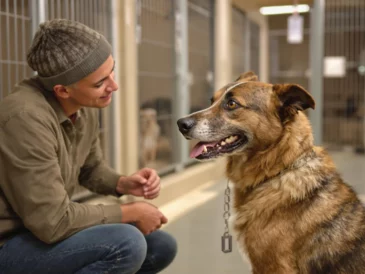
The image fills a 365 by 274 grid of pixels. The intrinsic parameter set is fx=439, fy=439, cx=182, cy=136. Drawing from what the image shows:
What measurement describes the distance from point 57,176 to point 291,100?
86 centimetres

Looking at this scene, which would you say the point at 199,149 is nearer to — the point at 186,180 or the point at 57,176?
the point at 57,176

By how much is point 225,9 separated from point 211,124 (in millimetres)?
3731

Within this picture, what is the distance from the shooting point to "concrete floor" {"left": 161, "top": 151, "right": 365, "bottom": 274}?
Result: 2358mm

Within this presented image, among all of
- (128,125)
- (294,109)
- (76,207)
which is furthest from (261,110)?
(128,125)

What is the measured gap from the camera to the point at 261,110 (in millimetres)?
1650

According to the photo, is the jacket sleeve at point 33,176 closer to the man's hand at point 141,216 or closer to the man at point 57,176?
the man at point 57,176

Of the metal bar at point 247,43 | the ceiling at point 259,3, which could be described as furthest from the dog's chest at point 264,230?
the metal bar at point 247,43

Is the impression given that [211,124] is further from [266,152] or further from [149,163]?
[149,163]

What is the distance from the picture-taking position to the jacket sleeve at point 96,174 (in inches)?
72.0

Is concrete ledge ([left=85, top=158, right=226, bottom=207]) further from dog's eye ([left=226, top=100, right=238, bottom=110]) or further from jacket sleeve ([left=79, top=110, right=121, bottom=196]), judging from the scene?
dog's eye ([left=226, top=100, right=238, bottom=110])

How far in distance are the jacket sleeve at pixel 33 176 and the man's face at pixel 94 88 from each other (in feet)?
0.58

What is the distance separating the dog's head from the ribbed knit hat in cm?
45

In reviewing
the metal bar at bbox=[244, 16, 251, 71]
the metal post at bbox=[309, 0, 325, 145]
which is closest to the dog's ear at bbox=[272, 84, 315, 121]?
the metal post at bbox=[309, 0, 325, 145]

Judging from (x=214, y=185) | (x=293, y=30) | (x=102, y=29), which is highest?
(x=293, y=30)
